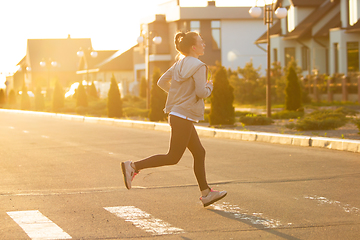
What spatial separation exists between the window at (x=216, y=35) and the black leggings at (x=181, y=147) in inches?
1905

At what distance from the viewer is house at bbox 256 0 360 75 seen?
31.7 metres

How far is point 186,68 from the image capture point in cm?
600

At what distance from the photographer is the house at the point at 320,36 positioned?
31.7 m

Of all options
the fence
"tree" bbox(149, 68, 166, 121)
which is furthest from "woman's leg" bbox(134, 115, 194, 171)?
the fence

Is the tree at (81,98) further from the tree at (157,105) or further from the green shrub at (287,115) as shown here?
the green shrub at (287,115)

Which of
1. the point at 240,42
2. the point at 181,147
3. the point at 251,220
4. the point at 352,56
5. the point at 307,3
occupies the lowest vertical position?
the point at 251,220

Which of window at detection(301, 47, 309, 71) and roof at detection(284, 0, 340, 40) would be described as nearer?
Result: roof at detection(284, 0, 340, 40)

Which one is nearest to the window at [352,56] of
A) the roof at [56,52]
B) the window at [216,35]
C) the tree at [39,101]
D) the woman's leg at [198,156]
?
the tree at [39,101]

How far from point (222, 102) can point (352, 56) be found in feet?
55.4

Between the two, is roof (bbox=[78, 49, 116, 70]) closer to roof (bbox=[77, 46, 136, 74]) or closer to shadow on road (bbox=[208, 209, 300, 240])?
roof (bbox=[77, 46, 136, 74])

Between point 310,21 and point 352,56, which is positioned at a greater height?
point 310,21

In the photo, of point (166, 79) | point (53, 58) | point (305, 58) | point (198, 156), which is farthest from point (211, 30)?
point (53, 58)

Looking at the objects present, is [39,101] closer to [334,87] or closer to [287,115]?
[334,87]

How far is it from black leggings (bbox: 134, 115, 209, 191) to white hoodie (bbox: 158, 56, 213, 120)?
122mm
